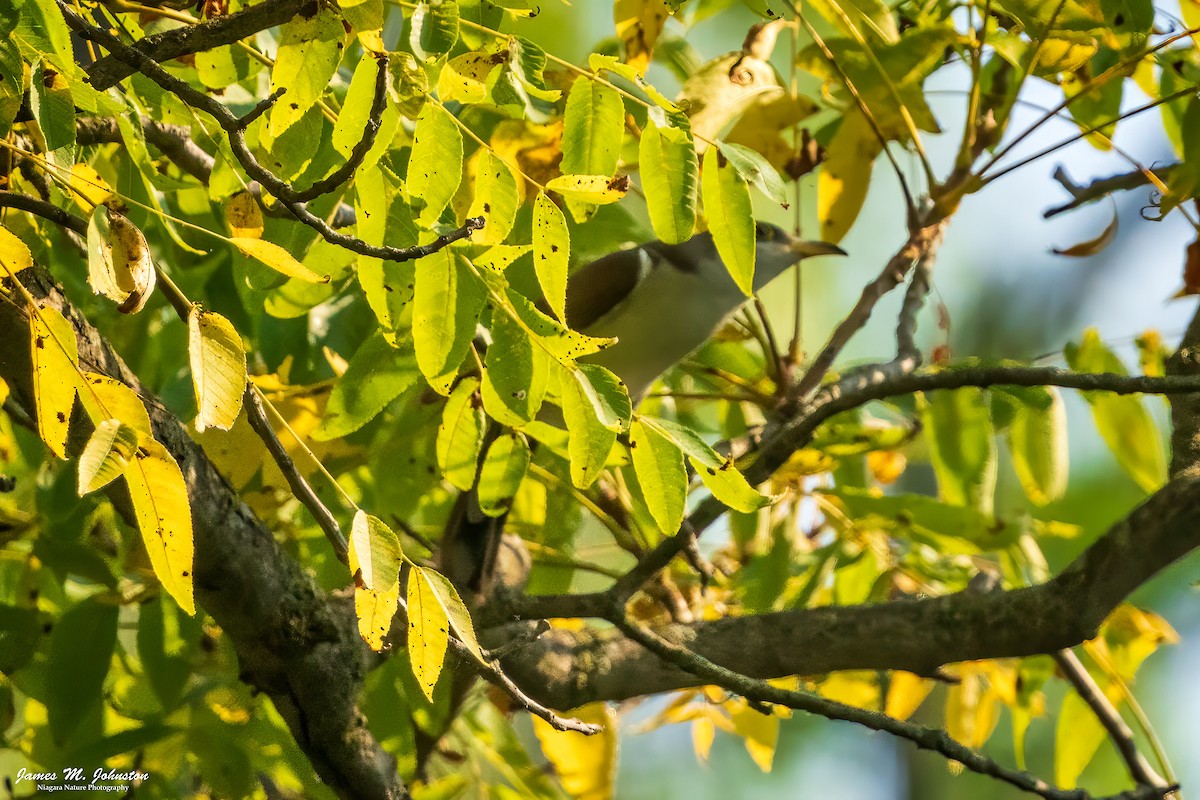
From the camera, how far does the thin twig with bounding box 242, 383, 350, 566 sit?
180 centimetres

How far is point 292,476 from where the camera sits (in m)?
1.82

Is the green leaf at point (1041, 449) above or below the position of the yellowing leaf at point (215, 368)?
above

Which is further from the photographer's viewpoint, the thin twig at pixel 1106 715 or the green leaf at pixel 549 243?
the thin twig at pixel 1106 715

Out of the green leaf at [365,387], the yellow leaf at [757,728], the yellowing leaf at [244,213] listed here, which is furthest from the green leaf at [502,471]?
the yellow leaf at [757,728]

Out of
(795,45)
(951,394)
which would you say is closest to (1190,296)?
(951,394)

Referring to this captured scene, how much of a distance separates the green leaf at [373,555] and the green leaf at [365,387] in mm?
598

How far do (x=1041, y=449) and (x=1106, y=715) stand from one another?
77cm

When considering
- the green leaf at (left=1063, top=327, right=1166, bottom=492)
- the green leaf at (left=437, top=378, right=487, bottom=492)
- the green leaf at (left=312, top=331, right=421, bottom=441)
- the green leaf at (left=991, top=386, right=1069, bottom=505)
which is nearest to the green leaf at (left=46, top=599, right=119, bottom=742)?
the green leaf at (left=312, top=331, right=421, bottom=441)

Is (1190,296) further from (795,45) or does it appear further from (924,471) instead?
Answer: (924,471)

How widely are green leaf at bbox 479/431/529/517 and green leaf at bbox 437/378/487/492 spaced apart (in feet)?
0.10

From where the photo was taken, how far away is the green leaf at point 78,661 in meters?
2.16

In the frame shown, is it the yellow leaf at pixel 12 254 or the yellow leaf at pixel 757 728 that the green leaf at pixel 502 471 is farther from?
the yellow leaf at pixel 757 728

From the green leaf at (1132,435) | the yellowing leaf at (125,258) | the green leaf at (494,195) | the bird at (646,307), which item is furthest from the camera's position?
the bird at (646,307)

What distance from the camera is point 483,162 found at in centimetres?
164
